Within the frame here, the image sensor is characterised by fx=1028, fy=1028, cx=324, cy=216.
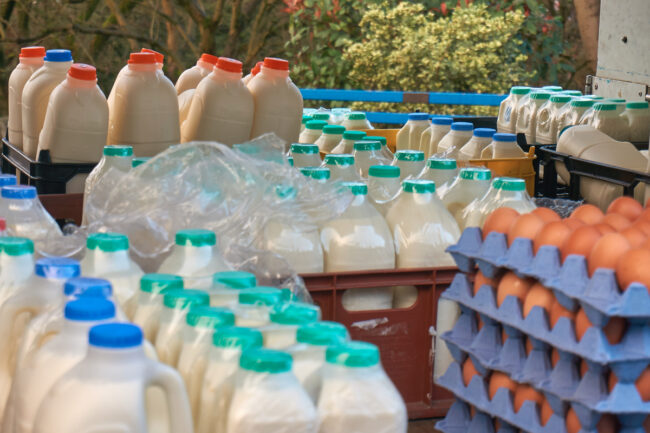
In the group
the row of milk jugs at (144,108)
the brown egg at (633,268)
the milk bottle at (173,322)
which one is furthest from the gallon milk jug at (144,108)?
the brown egg at (633,268)

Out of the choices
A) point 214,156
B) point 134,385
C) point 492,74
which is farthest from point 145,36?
point 134,385

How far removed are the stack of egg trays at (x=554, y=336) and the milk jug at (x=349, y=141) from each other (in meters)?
1.02

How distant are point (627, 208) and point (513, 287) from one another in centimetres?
39

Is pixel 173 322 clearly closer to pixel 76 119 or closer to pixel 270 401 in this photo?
pixel 270 401

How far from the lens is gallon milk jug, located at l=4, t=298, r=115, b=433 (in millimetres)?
1407

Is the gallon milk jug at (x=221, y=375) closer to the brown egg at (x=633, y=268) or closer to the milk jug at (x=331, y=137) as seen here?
the brown egg at (x=633, y=268)

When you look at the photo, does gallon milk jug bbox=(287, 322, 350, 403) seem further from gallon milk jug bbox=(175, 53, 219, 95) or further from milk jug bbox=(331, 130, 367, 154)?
gallon milk jug bbox=(175, 53, 219, 95)

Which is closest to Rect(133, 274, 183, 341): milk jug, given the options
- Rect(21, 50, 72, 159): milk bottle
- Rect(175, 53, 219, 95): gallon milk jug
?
Rect(21, 50, 72, 159): milk bottle

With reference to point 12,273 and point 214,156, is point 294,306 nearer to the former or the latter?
point 12,273

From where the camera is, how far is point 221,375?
4.79ft

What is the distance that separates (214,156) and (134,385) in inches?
49.9

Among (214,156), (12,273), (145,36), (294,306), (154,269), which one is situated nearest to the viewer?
(294,306)

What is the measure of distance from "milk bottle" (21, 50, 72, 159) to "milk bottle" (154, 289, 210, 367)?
1681 mm

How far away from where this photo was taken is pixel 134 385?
1285mm
